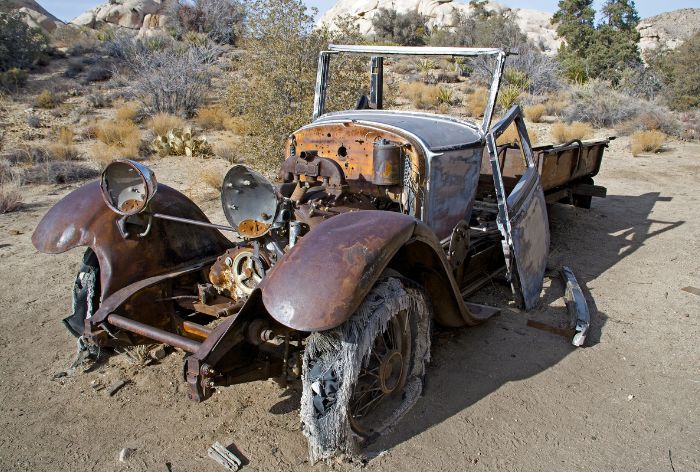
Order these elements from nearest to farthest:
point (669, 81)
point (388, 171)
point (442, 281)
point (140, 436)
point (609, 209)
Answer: point (140, 436)
point (442, 281)
point (388, 171)
point (609, 209)
point (669, 81)

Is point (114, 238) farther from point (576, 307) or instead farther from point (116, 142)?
point (116, 142)

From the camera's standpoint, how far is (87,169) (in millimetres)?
9555

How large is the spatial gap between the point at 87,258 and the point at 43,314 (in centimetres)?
129

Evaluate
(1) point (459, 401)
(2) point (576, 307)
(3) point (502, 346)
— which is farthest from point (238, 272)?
(2) point (576, 307)

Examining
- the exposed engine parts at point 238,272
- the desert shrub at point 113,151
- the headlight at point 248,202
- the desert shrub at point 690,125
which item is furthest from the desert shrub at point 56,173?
the desert shrub at point 690,125

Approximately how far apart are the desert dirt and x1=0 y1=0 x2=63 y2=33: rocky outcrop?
30316 mm

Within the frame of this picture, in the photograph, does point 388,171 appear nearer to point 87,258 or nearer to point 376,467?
point 376,467

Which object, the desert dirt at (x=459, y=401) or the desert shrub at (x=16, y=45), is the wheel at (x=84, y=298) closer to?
the desert dirt at (x=459, y=401)

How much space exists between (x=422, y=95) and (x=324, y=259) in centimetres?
1600

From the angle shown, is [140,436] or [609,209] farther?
[609,209]

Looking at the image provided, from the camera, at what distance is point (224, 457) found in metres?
2.71

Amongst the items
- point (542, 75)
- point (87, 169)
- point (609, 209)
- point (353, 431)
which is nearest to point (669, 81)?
point (542, 75)

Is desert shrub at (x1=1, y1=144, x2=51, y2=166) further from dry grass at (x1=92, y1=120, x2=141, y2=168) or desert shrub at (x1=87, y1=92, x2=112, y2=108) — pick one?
desert shrub at (x1=87, y1=92, x2=112, y2=108)

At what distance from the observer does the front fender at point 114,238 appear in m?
3.35
